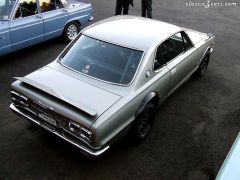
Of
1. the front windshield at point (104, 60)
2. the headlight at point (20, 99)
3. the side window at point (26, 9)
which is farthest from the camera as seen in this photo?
the side window at point (26, 9)

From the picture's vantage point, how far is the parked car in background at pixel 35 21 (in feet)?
23.1

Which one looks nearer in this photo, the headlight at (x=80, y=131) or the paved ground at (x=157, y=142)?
the headlight at (x=80, y=131)

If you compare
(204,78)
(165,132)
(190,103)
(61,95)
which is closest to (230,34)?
(204,78)

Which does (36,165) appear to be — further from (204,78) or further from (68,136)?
(204,78)

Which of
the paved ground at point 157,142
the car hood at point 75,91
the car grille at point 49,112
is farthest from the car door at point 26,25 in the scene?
the car grille at point 49,112

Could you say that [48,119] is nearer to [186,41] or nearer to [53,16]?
[186,41]

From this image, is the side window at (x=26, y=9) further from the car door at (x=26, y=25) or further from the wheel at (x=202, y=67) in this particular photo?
the wheel at (x=202, y=67)

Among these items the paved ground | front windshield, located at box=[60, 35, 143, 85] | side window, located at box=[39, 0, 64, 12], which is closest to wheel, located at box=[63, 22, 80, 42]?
side window, located at box=[39, 0, 64, 12]

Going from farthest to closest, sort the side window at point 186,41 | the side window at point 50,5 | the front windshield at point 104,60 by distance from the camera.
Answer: the side window at point 50,5
the side window at point 186,41
the front windshield at point 104,60

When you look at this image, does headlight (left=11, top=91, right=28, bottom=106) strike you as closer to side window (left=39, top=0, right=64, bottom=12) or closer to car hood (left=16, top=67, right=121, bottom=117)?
car hood (left=16, top=67, right=121, bottom=117)

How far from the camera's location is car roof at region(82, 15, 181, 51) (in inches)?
195

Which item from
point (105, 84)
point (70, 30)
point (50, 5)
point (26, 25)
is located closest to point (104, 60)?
point (105, 84)

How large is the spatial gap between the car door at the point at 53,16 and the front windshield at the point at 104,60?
2988 mm

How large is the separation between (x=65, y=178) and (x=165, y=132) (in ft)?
6.46
